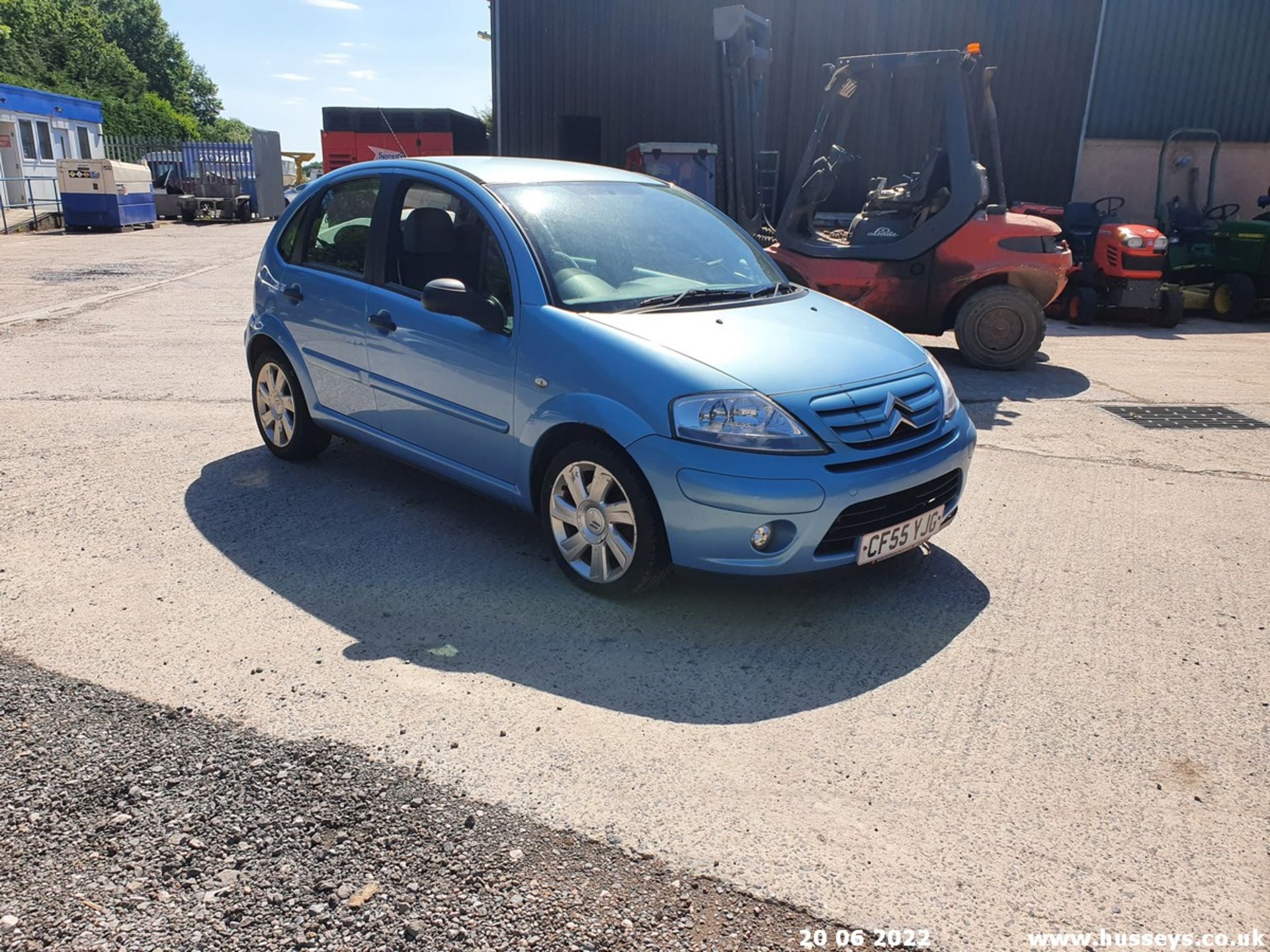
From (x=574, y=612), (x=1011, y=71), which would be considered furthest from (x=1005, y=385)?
(x=1011, y=71)

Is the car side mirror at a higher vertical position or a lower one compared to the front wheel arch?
higher

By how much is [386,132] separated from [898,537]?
27.9m

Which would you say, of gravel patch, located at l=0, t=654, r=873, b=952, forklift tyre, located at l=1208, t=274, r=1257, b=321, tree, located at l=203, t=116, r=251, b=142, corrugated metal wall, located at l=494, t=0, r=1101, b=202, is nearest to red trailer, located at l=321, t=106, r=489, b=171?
corrugated metal wall, located at l=494, t=0, r=1101, b=202

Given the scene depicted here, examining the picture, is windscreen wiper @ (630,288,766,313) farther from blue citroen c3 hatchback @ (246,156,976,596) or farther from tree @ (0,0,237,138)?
tree @ (0,0,237,138)

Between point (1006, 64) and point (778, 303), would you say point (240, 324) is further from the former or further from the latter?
point (1006, 64)

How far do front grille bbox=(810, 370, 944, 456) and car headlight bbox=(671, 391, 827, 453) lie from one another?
141 millimetres

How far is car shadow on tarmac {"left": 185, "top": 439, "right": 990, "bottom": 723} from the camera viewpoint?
3443 millimetres

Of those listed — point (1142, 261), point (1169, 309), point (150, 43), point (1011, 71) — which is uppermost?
point (150, 43)

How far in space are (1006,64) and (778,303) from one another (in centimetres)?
1572

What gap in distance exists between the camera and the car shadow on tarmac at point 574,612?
3443 millimetres

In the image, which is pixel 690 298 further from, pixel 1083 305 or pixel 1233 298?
pixel 1233 298

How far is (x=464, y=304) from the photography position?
421 centimetres

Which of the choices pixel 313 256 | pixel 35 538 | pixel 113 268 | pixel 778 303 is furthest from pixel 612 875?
pixel 113 268

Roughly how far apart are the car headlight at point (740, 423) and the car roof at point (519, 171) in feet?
5.47
